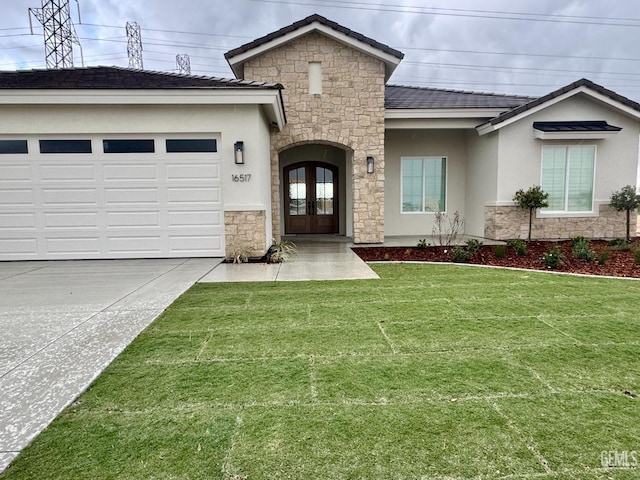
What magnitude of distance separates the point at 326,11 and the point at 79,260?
1174 inches

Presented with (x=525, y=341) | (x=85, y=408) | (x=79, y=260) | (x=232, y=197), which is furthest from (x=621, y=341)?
(x=79, y=260)

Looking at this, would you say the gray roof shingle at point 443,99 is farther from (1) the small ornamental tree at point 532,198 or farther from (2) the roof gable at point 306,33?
(1) the small ornamental tree at point 532,198

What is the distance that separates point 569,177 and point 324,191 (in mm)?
7931

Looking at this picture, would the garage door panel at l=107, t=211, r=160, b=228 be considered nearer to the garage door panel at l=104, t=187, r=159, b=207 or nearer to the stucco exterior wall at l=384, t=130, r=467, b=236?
the garage door panel at l=104, t=187, r=159, b=207

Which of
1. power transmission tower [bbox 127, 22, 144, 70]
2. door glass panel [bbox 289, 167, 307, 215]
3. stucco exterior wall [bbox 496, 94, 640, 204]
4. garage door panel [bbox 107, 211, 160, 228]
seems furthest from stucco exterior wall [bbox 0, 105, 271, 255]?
power transmission tower [bbox 127, 22, 144, 70]

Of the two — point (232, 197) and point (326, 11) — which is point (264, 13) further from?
point (232, 197)

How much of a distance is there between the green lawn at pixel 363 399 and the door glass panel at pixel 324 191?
33.8 feet

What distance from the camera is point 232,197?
848 centimetres

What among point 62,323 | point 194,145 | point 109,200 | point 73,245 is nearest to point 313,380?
point 62,323

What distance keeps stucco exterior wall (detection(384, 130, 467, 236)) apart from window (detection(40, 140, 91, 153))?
345 inches

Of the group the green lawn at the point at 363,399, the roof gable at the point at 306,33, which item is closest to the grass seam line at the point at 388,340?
the green lawn at the point at 363,399

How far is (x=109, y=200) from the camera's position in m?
8.47

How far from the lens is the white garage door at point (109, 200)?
8344 mm

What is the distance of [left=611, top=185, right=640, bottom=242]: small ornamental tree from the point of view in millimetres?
10662
